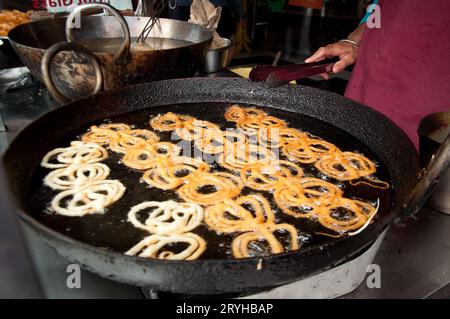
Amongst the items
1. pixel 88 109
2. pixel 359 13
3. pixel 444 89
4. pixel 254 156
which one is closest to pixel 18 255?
pixel 254 156

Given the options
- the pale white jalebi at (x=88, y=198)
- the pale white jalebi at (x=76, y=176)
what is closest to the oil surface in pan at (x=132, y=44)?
the pale white jalebi at (x=76, y=176)

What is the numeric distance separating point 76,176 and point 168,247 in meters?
0.91

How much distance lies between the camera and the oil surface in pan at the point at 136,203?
182cm

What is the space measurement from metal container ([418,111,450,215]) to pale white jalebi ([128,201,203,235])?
1444 millimetres

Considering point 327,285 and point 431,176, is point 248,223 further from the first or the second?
point 431,176

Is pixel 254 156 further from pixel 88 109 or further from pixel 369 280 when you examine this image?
pixel 88 109

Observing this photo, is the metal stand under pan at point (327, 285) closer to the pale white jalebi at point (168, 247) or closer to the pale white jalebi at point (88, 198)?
the pale white jalebi at point (168, 247)

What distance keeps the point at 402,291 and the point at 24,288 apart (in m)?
1.80

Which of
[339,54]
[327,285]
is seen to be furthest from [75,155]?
[339,54]

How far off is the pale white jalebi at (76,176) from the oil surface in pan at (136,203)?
47 millimetres

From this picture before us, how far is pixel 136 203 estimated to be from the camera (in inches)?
82.0

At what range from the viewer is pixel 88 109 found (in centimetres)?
274

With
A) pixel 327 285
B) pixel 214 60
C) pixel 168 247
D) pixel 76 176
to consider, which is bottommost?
pixel 327 285

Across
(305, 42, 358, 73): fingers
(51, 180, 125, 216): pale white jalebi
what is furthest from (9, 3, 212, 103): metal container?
(305, 42, 358, 73): fingers
